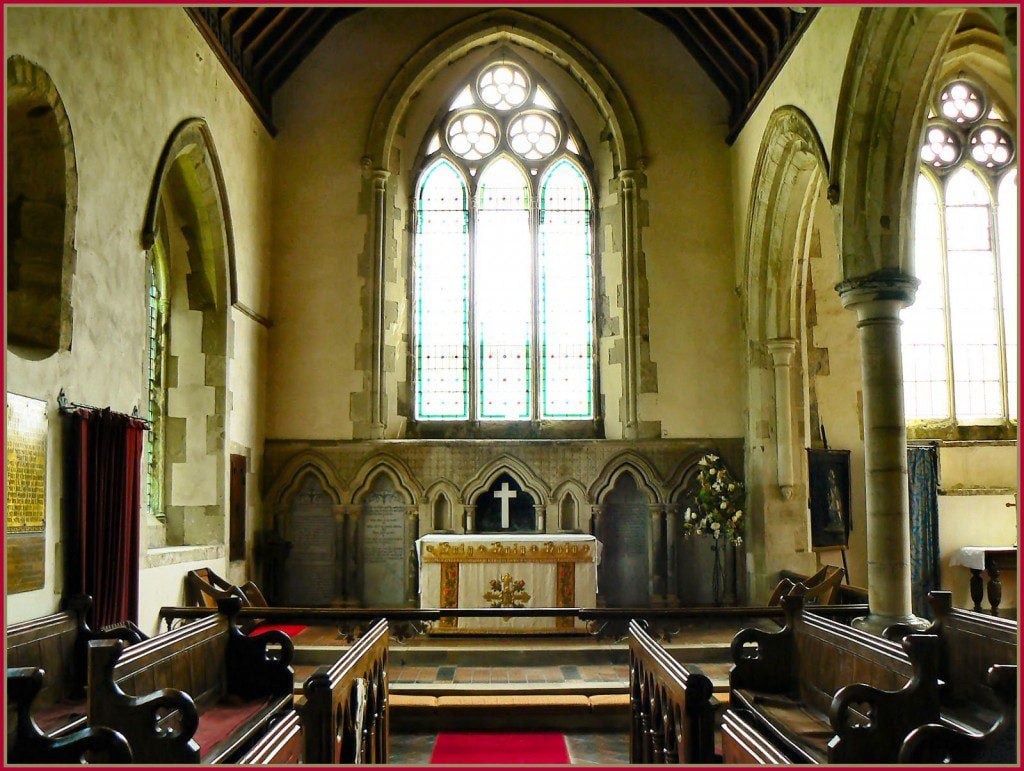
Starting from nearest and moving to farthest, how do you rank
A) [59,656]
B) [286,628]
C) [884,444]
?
[59,656] < [884,444] < [286,628]

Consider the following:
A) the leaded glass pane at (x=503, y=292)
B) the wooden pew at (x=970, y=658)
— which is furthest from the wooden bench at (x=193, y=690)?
the leaded glass pane at (x=503, y=292)

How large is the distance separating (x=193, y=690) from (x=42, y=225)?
278cm

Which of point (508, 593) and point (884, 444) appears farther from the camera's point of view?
point (508, 593)

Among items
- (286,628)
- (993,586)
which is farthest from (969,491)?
(286,628)

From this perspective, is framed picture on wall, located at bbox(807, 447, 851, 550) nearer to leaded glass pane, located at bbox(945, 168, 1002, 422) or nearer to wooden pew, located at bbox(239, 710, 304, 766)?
leaded glass pane, located at bbox(945, 168, 1002, 422)

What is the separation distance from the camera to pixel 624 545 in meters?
9.14

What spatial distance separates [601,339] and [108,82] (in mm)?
5404

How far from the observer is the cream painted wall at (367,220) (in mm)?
9242

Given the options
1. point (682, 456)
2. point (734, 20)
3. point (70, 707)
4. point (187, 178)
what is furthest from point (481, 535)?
point (734, 20)

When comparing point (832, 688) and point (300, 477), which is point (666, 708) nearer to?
point (832, 688)

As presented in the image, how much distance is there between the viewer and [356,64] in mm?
9680

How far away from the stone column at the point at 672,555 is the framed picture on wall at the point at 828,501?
4.11ft

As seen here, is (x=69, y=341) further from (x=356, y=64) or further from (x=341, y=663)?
(x=356, y=64)

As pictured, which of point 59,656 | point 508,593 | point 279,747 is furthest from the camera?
point 508,593
